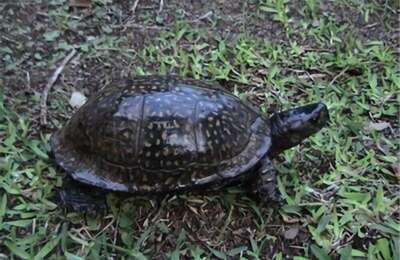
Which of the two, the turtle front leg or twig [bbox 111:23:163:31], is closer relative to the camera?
the turtle front leg

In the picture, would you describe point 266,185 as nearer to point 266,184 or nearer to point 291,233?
point 266,184

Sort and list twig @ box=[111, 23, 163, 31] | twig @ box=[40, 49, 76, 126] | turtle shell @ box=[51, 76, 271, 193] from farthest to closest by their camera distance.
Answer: twig @ box=[111, 23, 163, 31], twig @ box=[40, 49, 76, 126], turtle shell @ box=[51, 76, 271, 193]

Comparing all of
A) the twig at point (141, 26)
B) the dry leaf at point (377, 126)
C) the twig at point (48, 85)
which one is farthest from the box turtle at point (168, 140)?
the twig at point (141, 26)

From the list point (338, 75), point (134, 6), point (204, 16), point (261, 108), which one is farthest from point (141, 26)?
point (338, 75)

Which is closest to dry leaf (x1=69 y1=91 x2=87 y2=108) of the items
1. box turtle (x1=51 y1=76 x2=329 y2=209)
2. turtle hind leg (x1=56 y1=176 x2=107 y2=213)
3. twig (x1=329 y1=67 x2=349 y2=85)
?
box turtle (x1=51 y1=76 x2=329 y2=209)

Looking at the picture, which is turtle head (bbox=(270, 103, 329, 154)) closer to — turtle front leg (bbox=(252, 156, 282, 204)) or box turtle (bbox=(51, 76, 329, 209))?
box turtle (bbox=(51, 76, 329, 209))

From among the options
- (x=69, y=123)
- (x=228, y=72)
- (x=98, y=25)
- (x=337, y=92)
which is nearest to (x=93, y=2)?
(x=98, y=25)
